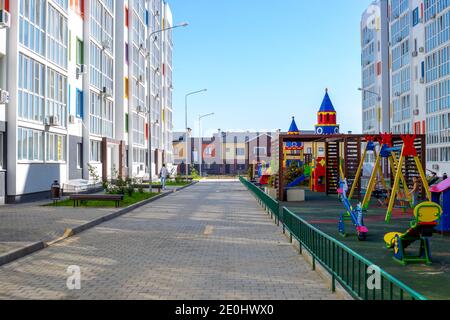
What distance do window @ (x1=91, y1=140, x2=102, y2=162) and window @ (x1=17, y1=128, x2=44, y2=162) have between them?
395 inches

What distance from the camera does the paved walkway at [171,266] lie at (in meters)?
7.88

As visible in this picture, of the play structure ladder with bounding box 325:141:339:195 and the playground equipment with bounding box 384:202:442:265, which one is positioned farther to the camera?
the play structure ladder with bounding box 325:141:339:195

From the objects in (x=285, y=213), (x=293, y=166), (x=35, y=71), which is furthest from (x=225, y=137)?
(x=285, y=213)

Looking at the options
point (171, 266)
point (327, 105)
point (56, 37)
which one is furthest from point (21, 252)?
point (327, 105)

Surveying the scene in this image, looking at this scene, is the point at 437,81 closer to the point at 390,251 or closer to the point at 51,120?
the point at 51,120

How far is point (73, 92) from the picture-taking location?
106 feet

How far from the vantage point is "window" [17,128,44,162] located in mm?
23922

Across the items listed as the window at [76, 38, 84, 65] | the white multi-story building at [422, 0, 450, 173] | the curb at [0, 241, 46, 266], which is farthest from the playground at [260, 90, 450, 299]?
the white multi-story building at [422, 0, 450, 173]

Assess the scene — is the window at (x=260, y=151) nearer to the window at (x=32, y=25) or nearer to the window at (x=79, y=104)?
the window at (x=79, y=104)

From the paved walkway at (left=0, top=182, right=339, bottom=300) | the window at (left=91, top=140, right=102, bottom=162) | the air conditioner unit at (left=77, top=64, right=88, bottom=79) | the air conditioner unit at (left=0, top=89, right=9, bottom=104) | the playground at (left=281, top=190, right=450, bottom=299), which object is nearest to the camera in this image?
the paved walkway at (left=0, top=182, right=339, bottom=300)

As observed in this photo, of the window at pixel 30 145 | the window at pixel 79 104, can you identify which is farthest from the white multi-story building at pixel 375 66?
the window at pixel 30 145

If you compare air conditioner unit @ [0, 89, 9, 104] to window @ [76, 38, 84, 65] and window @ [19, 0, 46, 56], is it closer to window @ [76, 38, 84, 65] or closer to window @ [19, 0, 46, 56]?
window @ [19, 0, 46, 56]

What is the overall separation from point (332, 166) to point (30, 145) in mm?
16145

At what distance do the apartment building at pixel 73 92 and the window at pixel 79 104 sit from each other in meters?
0.06
